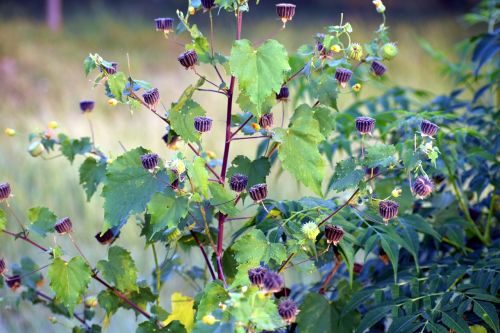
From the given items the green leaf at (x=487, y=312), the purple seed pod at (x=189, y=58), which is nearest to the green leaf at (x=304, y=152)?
the purple seed pod at (x=189, y=58)

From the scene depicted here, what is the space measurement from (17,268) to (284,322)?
1.91 ft

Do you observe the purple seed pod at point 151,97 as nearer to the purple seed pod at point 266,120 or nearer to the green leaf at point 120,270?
the purple seed pod at point 266,120

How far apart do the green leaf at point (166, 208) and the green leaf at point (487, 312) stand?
366mm

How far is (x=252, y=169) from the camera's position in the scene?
916 mm

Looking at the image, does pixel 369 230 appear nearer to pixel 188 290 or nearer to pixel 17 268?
pixel 17 268

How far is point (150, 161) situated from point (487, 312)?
43 centimetres

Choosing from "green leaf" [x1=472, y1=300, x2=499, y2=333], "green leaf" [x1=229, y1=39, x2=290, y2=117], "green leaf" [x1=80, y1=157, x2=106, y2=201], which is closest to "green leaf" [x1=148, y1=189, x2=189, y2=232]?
"green leaf" [x1=229, y1=39, x2=290, y2=117]

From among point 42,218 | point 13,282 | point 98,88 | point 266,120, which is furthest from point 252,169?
point 98,88

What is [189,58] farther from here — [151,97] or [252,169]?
[252,169]

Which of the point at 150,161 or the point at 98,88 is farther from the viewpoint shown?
the point at 98,88

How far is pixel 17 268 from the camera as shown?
1.12 metres

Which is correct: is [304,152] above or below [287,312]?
above

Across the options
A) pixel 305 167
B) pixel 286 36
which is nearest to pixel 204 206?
pixel 305 167

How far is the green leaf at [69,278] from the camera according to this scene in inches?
34.2
